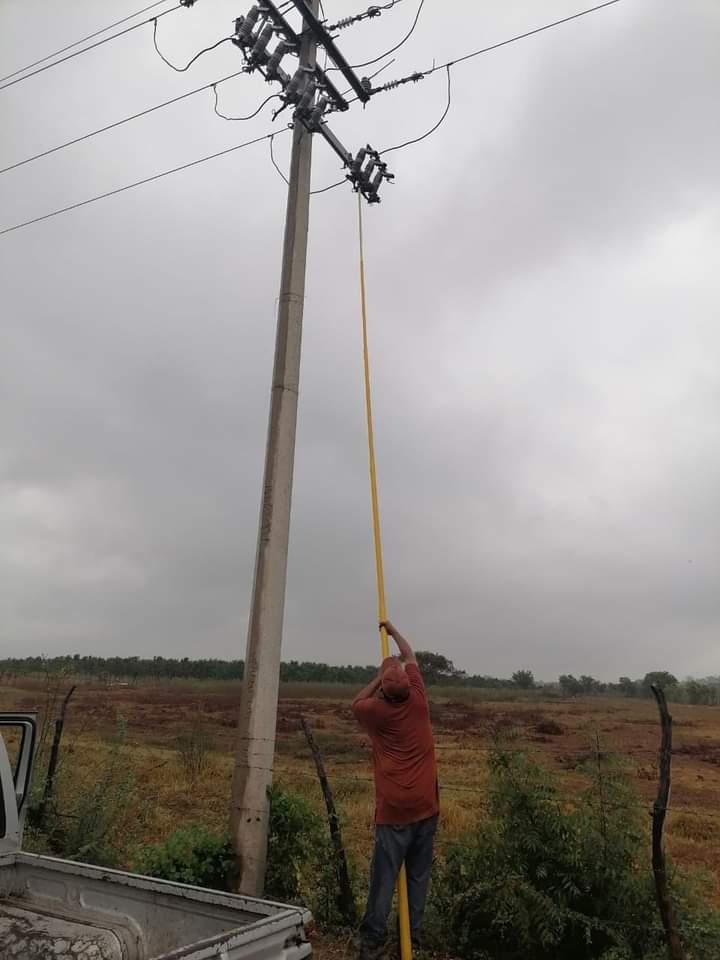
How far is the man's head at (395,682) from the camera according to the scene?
490 cm

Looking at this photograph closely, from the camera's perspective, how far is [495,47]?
24.6ft

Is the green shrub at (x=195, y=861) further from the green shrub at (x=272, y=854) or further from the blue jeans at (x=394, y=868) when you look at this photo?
the blue jeans at (x=394, y=868)

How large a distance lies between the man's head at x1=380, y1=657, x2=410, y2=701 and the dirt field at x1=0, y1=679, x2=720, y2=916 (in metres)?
1.64

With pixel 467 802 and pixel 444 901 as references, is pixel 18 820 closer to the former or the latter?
pixel 444 901

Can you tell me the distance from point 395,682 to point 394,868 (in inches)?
47.5

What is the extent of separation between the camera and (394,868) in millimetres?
4859

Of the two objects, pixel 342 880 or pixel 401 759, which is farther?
pixel 342 880

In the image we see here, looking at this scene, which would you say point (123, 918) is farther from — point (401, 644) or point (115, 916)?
point (401, 644)

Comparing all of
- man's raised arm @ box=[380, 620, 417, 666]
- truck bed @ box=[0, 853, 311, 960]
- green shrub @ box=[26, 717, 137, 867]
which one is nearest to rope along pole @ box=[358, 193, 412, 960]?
man's raised arm @ box=[380, 620, 417, 666]

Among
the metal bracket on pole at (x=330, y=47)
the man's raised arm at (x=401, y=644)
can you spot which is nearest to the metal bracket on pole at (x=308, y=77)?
the metal bracket on pole at (x=330, y=47)

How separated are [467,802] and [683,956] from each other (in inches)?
368

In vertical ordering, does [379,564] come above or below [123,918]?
above

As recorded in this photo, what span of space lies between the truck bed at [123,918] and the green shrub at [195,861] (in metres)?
1.61

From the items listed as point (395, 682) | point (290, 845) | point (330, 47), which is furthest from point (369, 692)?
point (330, 47)
